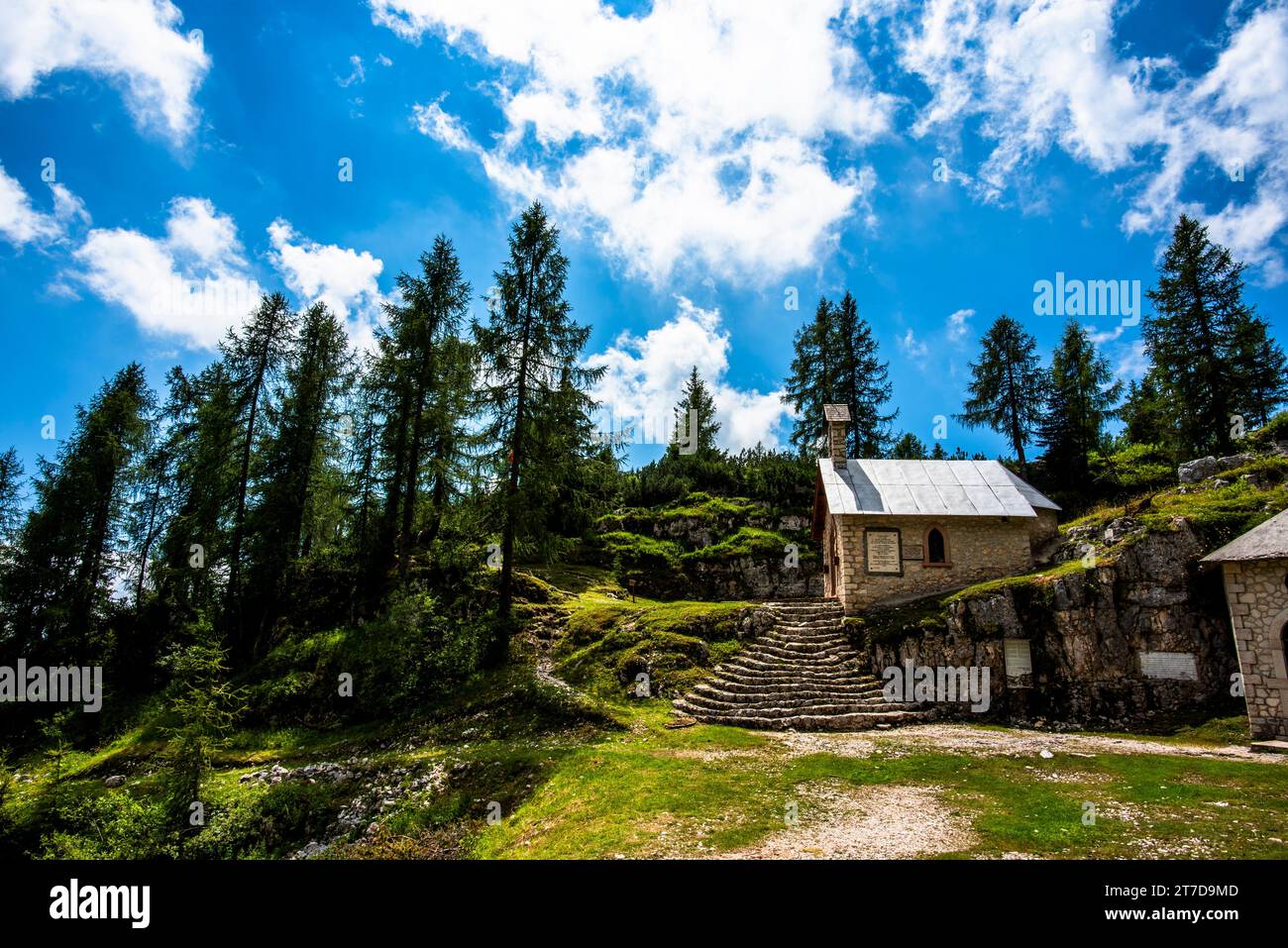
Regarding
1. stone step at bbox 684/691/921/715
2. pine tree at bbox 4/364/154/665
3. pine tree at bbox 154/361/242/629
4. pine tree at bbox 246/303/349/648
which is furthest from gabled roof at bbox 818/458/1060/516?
pine tree at bbox 4/364/154/665

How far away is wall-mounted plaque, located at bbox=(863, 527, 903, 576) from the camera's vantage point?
2247 cm

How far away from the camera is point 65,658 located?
2578 centimetres

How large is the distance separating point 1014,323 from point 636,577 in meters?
31.4

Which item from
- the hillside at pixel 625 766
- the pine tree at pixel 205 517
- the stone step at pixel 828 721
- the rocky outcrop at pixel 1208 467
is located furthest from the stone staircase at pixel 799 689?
the pine tree at pixel 205 517

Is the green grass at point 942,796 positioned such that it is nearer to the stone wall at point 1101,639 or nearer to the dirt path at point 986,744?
the dirt path at point 986,744

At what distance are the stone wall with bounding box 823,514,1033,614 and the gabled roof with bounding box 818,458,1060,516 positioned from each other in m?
0.38

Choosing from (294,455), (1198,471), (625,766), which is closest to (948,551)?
(1198,471)

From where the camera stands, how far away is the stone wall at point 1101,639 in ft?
52.1

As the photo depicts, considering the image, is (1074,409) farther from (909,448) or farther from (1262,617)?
(1262,617)

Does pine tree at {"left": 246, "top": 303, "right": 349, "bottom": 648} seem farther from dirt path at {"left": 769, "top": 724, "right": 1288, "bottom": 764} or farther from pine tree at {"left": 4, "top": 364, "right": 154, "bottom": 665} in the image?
dirt path at {"left": 769, "top": 724, "right": 1288, "bottom": 764}

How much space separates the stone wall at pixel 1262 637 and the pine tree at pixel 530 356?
20411 mm

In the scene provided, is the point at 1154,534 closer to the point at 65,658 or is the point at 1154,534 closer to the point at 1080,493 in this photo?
the point at 1080,493

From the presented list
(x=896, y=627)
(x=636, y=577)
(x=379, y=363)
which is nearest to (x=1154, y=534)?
(x=896, y=627)
